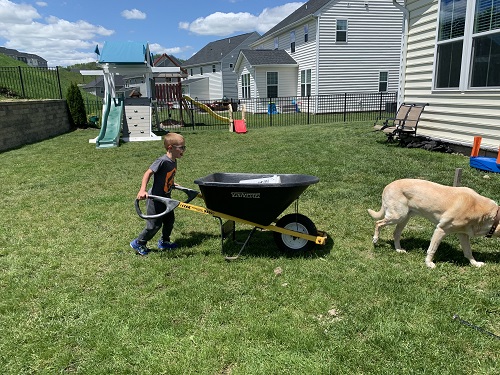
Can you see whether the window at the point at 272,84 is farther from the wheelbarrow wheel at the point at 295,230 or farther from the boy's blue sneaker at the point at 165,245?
the wheelbarrow wheel at the point at 295,230

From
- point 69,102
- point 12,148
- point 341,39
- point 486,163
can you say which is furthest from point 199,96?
point 486,163

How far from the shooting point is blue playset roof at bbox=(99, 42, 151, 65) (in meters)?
15.7

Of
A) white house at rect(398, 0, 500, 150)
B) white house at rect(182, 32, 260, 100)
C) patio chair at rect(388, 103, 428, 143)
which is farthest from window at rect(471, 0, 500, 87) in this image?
white house at rect(182, 32, 260, 100)

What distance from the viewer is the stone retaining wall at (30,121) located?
1206cm

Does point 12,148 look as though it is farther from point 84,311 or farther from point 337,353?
point 337,353

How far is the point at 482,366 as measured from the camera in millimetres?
2348

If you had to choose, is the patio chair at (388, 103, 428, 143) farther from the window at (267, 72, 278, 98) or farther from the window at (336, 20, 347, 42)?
the window at (267, 72, 278, 98)

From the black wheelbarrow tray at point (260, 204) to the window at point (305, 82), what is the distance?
22899mm

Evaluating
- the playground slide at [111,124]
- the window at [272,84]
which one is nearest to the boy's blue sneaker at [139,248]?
the playground slide at [111,124]

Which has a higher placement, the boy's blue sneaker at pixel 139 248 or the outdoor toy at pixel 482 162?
the outdoor toy at pixel 482 162

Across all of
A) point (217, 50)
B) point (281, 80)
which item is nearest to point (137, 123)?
point (281, 80)

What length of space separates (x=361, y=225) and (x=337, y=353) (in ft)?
8.79

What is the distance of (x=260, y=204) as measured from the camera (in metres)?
3.73

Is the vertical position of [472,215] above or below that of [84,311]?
above
